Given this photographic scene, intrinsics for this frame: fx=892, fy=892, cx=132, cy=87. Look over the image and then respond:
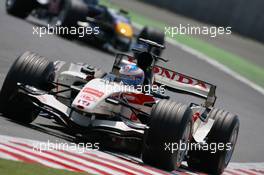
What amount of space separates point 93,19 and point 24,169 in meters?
15.4

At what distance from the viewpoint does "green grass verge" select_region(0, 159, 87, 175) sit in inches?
341

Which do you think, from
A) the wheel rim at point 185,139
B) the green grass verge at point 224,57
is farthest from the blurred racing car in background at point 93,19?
the wheel rim at point 185,139

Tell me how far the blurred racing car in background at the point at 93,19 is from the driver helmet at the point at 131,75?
36.9 ft

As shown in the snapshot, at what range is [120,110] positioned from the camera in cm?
1218

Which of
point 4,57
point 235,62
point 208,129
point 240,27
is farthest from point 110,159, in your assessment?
point 240,27

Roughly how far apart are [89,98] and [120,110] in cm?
71

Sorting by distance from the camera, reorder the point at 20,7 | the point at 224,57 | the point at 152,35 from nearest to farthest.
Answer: the point at 20,7, the point at 152,35, the point at 224,57

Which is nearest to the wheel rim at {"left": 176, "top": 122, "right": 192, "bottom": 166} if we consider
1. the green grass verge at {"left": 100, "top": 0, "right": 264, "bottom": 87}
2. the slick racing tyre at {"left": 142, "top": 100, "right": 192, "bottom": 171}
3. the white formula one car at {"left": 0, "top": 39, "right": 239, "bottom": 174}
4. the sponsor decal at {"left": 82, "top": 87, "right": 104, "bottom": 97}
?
the white formula one car at {"left": 0, "top": 39, "right": 239, "bottom": 174}

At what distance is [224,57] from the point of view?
A: 30.8m

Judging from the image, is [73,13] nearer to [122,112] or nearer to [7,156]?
[122,112]

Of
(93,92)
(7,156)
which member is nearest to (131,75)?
(93,92)

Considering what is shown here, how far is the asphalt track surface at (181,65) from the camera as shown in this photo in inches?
683

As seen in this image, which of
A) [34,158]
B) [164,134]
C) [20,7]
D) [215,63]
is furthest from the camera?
[215,63]

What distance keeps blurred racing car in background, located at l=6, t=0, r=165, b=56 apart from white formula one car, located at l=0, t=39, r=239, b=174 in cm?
1100
